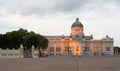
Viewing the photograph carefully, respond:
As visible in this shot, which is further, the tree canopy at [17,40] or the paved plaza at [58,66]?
the tree canopy at [17,40]

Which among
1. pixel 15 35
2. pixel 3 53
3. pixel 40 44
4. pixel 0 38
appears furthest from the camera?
pixel 40 44

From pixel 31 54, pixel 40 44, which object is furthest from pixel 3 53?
pixel 40 44

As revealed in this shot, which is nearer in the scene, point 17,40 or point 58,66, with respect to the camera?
point 58,66

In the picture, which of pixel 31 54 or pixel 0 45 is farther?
pixel 0 45

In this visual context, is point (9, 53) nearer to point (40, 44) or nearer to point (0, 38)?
point (0, 38)

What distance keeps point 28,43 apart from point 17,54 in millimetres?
46043

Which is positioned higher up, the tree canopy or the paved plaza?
the tree canopy

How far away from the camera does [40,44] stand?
516ft

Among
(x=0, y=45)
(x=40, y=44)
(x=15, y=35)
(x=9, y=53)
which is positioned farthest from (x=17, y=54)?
(x=40, y=44)

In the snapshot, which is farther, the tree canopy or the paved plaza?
the tree canopy

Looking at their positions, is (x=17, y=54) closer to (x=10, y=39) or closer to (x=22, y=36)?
(x=10, y=39)

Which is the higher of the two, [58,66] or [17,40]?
[17,40]

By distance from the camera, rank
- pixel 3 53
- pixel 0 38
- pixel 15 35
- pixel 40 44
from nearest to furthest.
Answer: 1. pixel 3 53
2. pixel 0 38
3. pixel 15 35
4. pixel 40 44

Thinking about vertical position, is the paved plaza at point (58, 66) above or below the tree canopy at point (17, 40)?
below
